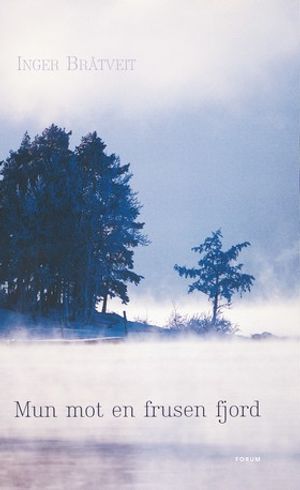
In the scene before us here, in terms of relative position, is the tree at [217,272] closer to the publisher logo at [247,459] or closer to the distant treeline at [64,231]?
the distant treeline at [64,231]

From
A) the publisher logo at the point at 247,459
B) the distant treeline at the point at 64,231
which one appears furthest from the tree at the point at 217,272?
the publisher logo at the point at 247,459

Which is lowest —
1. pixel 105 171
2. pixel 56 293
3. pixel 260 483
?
pixel 260 483

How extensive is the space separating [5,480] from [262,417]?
3.66m

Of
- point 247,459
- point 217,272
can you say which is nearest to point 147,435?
point 247,459

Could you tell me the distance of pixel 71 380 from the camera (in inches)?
451

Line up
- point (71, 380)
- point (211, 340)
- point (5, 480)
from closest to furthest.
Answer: point (5, 480) < point (71, 380) < point (211, 340)

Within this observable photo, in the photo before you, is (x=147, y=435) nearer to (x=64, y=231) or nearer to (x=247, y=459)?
(x=247, y=459)

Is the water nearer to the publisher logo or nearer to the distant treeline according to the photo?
the publisher logo

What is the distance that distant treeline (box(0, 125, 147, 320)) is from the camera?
3156 cm

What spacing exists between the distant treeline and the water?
18.7 m

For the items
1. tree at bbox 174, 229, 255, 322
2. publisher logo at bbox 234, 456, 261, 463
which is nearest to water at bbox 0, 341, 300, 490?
publisher logo at bbox 234, 456, 261, 463

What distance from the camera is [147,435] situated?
687 cm

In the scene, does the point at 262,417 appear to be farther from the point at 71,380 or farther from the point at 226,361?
the point at 226,361

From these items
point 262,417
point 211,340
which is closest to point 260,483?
point 262,417
